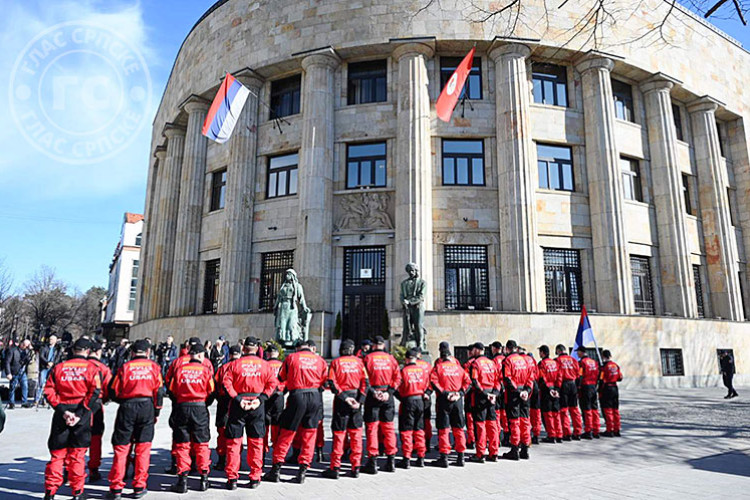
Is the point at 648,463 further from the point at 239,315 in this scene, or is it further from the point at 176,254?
the point at 176,254

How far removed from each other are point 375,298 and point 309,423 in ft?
43.9

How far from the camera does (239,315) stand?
21.3 metres

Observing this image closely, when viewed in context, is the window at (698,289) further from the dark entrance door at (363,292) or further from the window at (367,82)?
the window at (367,82)

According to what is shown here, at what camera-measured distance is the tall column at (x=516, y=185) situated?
19781 mm

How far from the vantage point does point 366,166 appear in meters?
22.2

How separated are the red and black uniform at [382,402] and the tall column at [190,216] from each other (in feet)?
60.0

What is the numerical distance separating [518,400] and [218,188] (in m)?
20.5

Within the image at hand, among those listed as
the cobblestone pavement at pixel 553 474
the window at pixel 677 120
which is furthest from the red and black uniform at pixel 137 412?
the window at pixel 677 120

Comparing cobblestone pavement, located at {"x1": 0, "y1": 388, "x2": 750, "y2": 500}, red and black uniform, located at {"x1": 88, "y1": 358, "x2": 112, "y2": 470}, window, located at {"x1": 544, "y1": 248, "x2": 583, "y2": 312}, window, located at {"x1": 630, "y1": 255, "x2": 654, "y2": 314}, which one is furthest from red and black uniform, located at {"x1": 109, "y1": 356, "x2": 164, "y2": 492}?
window, located at {"x1": 630, "y1": 255, "x2": 654, "y2": 314}

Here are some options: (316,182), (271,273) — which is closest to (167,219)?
(271,273)

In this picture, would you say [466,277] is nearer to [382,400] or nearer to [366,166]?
[366,166]

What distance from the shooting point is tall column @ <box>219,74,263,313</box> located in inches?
878

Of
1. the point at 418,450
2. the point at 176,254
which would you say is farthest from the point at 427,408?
the point at 176,254

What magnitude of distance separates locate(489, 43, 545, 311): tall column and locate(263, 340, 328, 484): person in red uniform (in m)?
13.3
